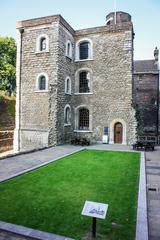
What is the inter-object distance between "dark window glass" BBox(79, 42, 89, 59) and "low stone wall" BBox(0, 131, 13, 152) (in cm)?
1090

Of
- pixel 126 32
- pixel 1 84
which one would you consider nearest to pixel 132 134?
pixel 126 32

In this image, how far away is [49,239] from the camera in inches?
167

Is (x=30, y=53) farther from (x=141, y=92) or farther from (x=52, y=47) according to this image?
(x=141, y=92)

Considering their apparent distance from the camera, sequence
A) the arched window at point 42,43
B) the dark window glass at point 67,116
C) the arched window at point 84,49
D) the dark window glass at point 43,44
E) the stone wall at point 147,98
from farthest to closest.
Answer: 1. the stone wall at point 147,98
2. the arched window at point 84,49
3. the dark window glass at point 67,116
4. the dark window glass at point 43,44
5. the arched window at point 42,43

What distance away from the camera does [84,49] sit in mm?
21375

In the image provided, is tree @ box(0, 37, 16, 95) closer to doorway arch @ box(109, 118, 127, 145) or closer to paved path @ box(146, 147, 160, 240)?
doorway arch @ box(109, 118, 127, 145)

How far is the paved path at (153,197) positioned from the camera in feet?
15.6

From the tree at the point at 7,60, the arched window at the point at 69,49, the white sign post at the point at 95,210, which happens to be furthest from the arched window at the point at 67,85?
the tree at the point at 7,60

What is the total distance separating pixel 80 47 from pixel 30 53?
5.28m

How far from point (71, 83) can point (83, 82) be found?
4.36ft

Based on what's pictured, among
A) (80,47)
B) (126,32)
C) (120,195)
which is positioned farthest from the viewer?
(80,47)

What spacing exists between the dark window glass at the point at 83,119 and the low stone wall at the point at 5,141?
7.20 meters

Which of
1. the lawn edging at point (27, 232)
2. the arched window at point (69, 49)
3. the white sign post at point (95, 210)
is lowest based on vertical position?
the lawn edging at point (27, 232)

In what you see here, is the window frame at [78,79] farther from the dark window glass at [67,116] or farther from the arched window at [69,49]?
the dark window glass at [67,116]
